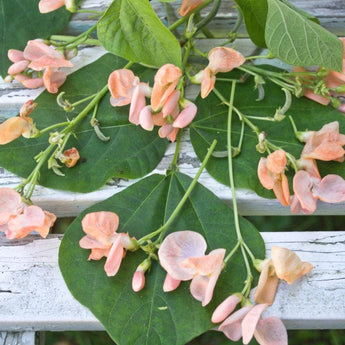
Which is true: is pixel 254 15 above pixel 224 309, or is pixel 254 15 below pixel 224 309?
above

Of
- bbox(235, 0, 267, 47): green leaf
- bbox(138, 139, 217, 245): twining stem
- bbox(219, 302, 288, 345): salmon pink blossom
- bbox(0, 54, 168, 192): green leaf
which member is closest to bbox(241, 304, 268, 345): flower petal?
bbox(219, 302, 288, 345): salmon pink blossom

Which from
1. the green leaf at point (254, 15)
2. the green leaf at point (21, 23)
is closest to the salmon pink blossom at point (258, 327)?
the green leaf at point (254, 15)

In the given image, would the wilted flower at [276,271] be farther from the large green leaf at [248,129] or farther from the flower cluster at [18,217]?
the flower cluster at [18,217]

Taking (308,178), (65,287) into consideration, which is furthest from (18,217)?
(308,178)

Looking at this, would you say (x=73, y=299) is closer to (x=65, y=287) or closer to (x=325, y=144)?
(x=65, y=287)

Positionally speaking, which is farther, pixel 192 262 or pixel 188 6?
pixel 188 6

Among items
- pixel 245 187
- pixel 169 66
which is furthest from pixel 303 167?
pixel 169 66

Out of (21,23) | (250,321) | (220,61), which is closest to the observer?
(250,321)
